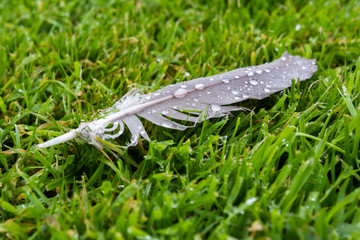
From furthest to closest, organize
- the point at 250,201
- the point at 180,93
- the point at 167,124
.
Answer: the point at 180,93
the point at 167,124
the point at 250,201

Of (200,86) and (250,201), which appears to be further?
(200,86)

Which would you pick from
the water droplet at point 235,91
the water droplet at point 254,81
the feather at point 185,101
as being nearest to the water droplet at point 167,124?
the feather at point 185,101

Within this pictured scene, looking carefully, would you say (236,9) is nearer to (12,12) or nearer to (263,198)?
(12,12)

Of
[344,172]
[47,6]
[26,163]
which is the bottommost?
[344,172]

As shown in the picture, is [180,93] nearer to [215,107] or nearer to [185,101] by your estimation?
[185,101]

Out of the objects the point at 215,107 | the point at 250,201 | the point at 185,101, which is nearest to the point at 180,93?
the point at 185,101

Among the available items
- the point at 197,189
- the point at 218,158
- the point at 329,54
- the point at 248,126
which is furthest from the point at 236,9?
the point at 197,189
